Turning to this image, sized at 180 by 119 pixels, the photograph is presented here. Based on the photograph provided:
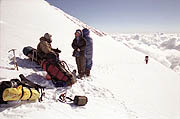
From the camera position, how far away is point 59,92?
256 inches

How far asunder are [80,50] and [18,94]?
4771mm

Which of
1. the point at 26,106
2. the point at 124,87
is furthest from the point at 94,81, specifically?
the point at 26,106

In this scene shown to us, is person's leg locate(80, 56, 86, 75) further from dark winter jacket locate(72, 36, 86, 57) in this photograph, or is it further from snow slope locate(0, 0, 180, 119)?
snow slope locate(0, 0, 180, 119)

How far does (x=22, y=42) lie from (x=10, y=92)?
8.71m

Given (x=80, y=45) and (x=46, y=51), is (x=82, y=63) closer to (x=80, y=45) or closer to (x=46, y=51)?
(x=80, y=45)

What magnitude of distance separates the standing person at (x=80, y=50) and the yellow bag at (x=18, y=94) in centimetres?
403

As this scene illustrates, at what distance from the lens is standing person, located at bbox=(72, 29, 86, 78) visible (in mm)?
8594

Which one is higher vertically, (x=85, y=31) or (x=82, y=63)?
(x=85, y=31)

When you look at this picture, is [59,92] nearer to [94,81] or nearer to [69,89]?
[69,89]

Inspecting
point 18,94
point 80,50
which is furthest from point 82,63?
point 18,94

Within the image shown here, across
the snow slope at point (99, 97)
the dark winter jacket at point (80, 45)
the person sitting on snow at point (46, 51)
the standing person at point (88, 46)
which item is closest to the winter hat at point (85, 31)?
the standing person at point (88, 46)

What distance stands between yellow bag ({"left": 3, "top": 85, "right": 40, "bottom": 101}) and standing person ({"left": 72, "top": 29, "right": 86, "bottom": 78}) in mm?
4034

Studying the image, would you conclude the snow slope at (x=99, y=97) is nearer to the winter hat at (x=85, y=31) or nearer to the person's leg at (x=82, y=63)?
the person's leg at (x=82, y=63)

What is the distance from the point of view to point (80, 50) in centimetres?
874
